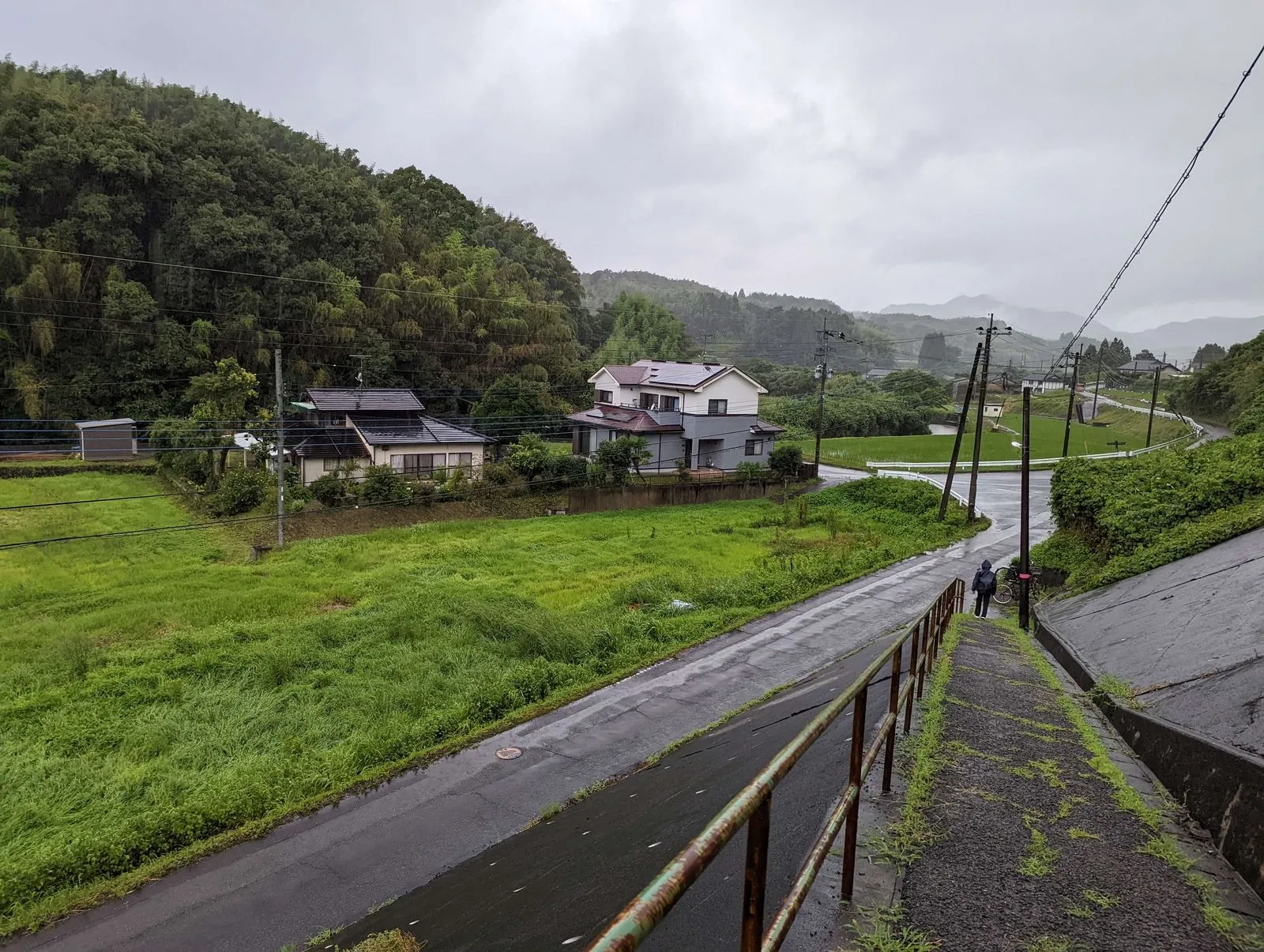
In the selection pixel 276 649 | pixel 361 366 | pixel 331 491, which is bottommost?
pixel 276 649

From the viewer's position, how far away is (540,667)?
1161 centimetres

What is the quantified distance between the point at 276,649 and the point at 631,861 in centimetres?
973

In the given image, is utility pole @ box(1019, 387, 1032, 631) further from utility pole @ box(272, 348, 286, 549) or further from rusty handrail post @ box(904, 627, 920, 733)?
utility pole @ box(272, 348, 286, 549)

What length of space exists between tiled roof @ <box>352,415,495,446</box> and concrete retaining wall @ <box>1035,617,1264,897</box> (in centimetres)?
2666

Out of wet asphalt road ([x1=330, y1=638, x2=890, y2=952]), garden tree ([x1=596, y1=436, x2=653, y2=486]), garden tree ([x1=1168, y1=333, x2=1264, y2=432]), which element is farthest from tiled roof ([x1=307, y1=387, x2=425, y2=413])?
garden tree ([x1=1168, y1=333, x2=1264, y2=432])

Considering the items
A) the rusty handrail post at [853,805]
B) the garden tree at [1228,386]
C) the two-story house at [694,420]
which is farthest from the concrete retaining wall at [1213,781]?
the garden tree at [1228,386]

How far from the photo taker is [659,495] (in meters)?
30.4

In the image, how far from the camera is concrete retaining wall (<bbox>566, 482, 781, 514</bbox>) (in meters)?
28.7

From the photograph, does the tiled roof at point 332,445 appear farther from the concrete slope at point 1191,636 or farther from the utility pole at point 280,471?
the concrete slope at point 1191,636

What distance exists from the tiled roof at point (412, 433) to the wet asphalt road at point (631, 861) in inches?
898

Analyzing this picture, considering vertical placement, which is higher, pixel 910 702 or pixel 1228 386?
pixel 1228 386

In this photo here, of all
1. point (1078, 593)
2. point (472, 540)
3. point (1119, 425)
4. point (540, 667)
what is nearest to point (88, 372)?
point (472, 540)

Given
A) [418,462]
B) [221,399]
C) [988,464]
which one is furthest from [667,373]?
[221,399]

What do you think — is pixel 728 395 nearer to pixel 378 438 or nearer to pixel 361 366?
pixel 378 438
